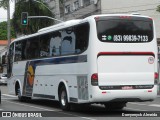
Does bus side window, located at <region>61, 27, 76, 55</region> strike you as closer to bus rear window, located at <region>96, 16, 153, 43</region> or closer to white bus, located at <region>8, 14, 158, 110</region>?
white bus, located at <region>8, 14, 158, 110</region>

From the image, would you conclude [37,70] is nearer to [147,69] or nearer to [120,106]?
[120,106]

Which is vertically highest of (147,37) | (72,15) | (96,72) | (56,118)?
(72,15)

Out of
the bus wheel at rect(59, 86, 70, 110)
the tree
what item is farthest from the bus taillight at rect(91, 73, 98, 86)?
the tree

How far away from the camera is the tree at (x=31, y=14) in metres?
52.8

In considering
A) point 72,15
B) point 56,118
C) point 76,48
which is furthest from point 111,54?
point 72,15

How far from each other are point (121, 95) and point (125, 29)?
2.41 m

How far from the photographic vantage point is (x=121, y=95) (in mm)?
16438

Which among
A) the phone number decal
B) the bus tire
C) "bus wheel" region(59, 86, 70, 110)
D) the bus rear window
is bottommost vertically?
the bus tire

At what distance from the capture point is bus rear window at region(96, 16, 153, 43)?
1667 centimetres

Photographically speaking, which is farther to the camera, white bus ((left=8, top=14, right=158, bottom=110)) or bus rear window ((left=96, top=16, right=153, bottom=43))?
bus rear window ((left=96, top=16, right=153, bottom=43))

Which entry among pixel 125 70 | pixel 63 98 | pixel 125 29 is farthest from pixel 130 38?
pixel 63 98

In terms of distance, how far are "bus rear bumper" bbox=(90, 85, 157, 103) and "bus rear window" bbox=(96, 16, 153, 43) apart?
1813 mm

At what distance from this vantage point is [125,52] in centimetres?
1673

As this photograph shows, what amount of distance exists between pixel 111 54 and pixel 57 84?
3862 mm
